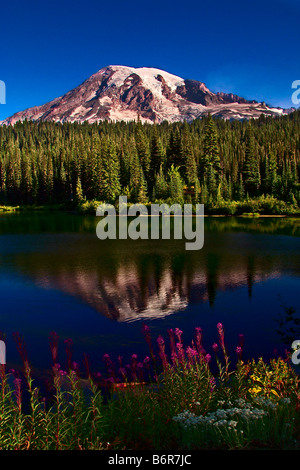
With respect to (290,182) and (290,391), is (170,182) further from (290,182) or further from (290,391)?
(290,391)

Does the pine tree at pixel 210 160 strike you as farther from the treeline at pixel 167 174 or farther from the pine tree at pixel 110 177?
the pine tree at pixel 110 177

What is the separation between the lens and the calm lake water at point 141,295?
12.2m

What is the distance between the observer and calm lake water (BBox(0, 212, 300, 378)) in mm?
12234

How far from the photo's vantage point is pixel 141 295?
17812 mm

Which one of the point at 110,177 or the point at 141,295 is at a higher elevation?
the point at 110,177

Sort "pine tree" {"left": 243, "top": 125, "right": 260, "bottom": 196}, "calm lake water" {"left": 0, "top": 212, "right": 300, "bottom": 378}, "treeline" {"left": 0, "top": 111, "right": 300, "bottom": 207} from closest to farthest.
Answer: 1. "calm lake water" {"left": 0, "top": 212, "right": 300, "bottom": 378}
2. "treeline" {"left": 0, "top": 111, "right": 300, "bottom": 207}
3. "pine tree" {"left": 243, "top": 125, "right": 260, "bottom": 196}

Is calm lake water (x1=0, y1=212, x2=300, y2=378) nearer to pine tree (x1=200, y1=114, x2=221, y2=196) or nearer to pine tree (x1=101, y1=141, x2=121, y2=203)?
pine tree (x1=200, y1=114, x2=221, y2=196)

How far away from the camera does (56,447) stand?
4480 mm

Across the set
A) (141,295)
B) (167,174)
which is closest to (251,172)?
(167,174)

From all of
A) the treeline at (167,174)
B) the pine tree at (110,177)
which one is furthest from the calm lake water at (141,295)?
the pine tree at (110,177)

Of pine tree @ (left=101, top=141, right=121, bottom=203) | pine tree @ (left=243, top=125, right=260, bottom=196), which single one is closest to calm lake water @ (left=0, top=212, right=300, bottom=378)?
pine tree @ (left=243, top=125, right=260, bottom=196)

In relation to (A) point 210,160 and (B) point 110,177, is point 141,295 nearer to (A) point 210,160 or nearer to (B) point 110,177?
(A) point 210,160

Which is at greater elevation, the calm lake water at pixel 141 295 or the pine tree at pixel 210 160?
the pine tree at pixel 210 160
